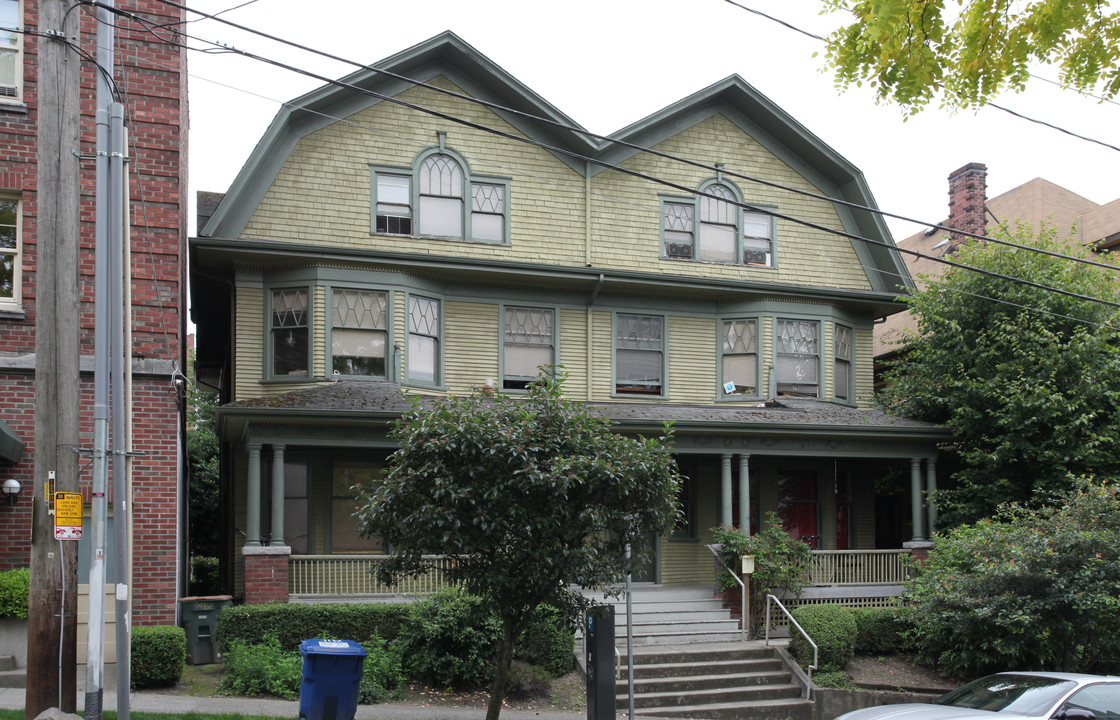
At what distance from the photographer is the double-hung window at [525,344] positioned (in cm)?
1948

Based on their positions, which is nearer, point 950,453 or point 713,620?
point 713,620

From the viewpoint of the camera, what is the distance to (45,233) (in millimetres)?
9312

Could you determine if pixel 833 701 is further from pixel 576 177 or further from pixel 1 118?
pixel 1 118

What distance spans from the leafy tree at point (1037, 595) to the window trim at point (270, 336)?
1049 centimetres

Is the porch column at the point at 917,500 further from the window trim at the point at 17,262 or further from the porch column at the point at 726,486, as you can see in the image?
the window trim at the point at 17,262

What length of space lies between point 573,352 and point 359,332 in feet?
13.4

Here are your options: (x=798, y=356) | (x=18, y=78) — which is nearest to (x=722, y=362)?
(x=798, y=356)

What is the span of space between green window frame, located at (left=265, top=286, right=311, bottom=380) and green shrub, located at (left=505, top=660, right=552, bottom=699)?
6611mm

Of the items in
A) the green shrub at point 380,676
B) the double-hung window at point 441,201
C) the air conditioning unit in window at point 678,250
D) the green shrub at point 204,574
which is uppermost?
the double-hung window at point 441,201

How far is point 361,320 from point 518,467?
28.8ft

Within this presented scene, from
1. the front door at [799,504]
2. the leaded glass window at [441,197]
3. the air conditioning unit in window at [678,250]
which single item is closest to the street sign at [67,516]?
the leaded glass window at [441,197]

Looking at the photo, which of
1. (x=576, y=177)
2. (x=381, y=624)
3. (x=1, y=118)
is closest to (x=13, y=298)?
(x=1, y=118)

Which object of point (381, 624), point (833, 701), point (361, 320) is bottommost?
point (833, 701)

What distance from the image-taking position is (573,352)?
1983 cm
